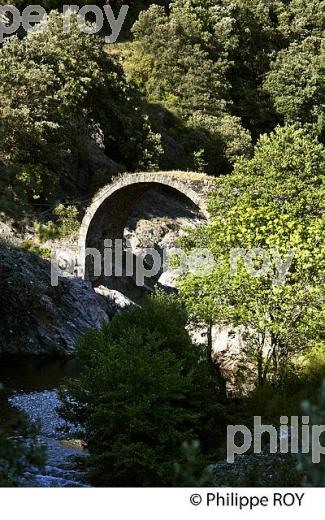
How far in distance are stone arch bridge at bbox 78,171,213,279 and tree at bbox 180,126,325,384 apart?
814cm

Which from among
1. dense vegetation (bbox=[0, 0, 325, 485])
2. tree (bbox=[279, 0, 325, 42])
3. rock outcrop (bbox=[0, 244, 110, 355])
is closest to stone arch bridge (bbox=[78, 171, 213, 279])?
dense vegetation (bbox=[0, 0, 325, 485])

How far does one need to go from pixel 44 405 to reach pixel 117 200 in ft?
47.2

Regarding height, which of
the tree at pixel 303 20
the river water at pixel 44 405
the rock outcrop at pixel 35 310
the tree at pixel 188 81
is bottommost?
the river water at pixel 44 405

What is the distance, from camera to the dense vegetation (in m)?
8.66

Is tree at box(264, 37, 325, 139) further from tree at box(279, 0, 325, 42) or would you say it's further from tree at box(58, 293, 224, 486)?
tree at box(58, 293, 224, 486)

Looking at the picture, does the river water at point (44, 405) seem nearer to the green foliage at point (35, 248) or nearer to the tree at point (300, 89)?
the green foliage at point (35, 248)

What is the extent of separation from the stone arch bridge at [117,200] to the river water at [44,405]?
7.67 meters

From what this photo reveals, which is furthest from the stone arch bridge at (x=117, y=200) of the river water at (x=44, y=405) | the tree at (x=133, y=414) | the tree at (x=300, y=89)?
the tree at (x=300, y=89)

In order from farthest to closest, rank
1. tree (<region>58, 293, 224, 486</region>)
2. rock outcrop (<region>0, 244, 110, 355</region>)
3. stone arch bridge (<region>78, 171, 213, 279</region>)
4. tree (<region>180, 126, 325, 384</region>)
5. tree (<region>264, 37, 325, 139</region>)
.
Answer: tree (<region>264, 37, 325, 139</region>)
stone arch bridge (<region>78, 171, 213, 279</region>)
rock outcrop (<region>0, 244, 110, 355</region>)
tree (<region>180, 126, 325, 384</region>)
tree (<region>58, 293, 224, 486</region>)

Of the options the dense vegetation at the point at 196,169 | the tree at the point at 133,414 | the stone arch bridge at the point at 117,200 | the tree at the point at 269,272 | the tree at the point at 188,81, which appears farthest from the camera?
the tree at the point at 188,81

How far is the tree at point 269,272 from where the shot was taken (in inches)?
484

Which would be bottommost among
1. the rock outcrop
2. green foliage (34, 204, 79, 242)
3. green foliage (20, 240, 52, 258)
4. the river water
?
the river water

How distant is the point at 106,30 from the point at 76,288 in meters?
31.3

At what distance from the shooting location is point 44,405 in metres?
13.2
